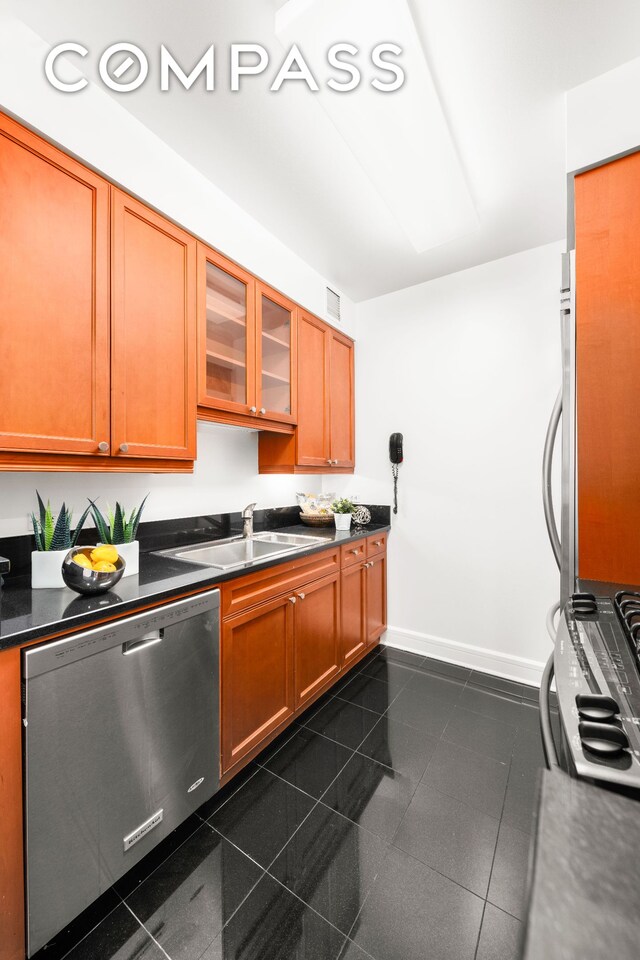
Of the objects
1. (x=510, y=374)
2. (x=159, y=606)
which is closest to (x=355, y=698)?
(x=159, y=606)

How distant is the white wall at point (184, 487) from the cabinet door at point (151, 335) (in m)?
0.36

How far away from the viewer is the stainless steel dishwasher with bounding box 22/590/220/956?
103cm

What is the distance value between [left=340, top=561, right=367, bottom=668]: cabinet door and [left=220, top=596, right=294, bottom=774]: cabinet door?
56 cm

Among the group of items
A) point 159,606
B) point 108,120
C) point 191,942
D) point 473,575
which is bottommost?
Answer: point 191,942

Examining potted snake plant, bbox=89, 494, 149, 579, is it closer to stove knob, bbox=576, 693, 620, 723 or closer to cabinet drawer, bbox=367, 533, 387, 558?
stove knob, bbox=576, 693, 620, 723

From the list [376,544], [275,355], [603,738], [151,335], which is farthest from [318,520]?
[603,738]

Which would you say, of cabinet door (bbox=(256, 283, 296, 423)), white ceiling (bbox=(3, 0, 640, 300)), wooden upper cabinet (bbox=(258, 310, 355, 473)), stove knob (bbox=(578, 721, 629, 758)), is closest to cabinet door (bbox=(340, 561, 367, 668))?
wooden upper cabinet (bbox=(258, 310, 355, 473))

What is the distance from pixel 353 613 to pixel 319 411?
4.51 feet

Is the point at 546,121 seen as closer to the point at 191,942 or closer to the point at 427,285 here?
the point at 427,285

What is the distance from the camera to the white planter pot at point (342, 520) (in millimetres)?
2758

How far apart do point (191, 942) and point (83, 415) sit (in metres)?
1.62

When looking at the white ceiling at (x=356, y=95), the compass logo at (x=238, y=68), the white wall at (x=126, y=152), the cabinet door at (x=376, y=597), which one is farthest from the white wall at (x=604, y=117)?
the cabinet door at (x=376, y=597)

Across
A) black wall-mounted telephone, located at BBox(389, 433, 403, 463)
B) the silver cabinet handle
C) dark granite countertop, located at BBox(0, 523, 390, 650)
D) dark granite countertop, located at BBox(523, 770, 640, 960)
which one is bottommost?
the silver cabinet handle

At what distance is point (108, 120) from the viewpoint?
1459 mm
